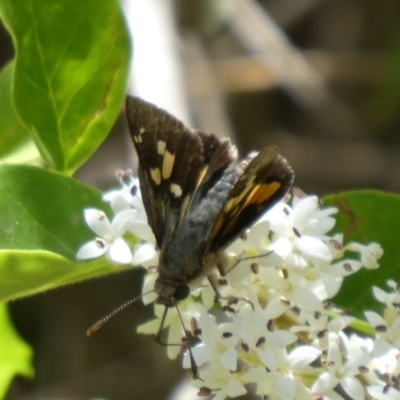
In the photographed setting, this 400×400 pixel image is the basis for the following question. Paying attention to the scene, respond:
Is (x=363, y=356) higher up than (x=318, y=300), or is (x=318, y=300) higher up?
(x=318, y=300)

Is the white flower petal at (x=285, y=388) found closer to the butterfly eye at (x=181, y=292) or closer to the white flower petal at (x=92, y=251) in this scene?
the butterfly eye at (x=181, y=292)

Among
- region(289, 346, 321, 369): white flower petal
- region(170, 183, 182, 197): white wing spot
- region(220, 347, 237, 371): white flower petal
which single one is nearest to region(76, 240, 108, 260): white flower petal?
region(170, 183, 182, 197): white wing spot

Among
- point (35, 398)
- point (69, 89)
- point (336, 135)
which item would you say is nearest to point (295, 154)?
point (336, 135)

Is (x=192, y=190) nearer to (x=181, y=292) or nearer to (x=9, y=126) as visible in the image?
(x=181, y=292)

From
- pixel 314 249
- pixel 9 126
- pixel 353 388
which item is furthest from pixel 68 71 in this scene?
pixel 353 388

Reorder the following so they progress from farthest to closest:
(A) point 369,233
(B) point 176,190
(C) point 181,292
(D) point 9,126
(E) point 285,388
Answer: (D) point 9,126
(A) point 369,233
(B) point 176,190
(C) point 181,292
(E) point 285,388

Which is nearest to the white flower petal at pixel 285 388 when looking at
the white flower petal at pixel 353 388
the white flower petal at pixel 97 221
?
the white flower petal at pixel 353 388

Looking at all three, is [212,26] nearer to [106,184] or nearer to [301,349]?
[106,184]
